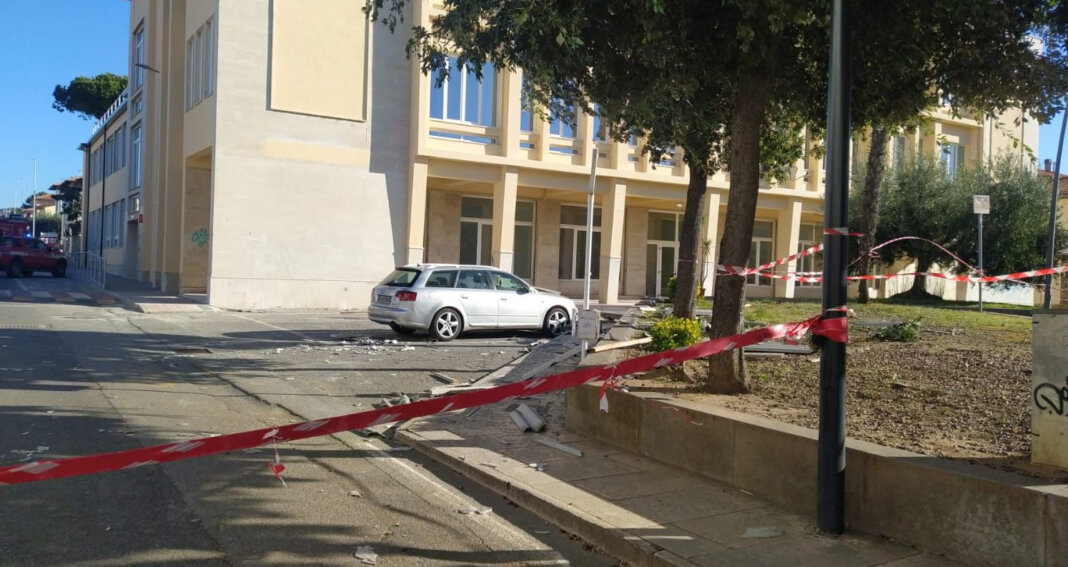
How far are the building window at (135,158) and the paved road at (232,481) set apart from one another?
25.8 m

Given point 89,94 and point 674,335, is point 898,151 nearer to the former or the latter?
point 674,335

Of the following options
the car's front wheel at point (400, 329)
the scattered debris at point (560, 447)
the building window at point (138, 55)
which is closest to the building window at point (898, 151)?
the car's front wheel at point (400, 329)

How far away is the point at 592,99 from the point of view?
977 centimetres

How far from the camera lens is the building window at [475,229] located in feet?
93.2

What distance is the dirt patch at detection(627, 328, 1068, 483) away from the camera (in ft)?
17.6

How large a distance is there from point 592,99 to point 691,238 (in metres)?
3.77

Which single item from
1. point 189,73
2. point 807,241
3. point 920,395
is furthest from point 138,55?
point 920,395

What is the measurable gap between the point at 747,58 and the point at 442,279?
9.54 m

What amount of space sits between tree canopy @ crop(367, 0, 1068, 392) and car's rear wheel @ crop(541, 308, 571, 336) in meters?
8.12

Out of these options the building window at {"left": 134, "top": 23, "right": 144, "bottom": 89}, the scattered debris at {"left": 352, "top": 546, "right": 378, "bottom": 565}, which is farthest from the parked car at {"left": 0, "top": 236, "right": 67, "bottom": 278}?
the scattered debris at {"left": 352, "top": 546, "right": 378, "bottom": 565}

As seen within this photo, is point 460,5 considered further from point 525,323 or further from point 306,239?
point 306,239

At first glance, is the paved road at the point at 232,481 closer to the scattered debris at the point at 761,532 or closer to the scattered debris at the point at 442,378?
the scattered debris at the point at 442,378

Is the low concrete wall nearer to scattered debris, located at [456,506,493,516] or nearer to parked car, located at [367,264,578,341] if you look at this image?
scattered debris, located at [456,506,493,516]

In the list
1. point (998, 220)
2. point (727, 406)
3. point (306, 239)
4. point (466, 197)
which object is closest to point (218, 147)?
point (306, 239)
